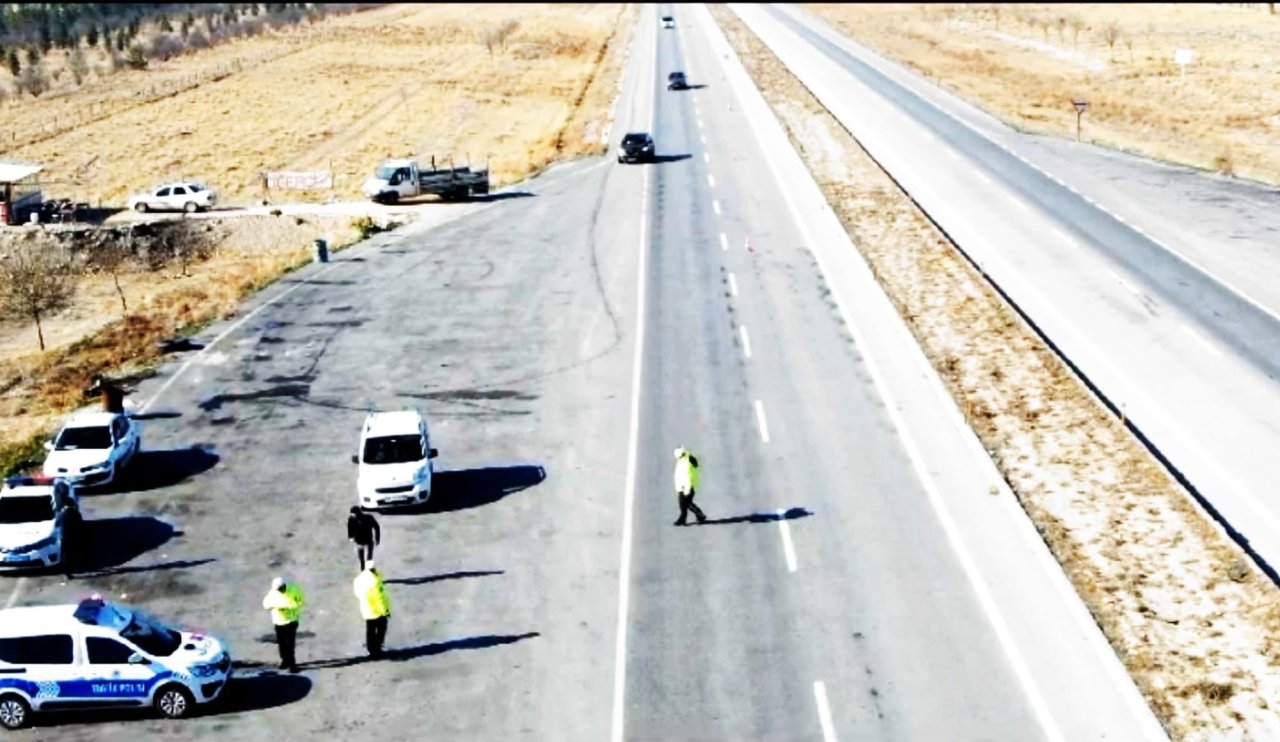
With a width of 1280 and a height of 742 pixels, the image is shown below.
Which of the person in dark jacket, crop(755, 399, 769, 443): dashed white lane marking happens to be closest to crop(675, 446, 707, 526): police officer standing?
crop(755, 399, 769, 443): dashed white lane marking

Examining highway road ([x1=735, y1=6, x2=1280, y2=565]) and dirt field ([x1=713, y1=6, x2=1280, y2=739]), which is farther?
highway road ([x1=735, y1=6, x2=1280, y2=565])

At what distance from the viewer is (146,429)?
35.9 meters

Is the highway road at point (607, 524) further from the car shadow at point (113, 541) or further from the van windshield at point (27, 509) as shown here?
the van windshield at point (27, 509)

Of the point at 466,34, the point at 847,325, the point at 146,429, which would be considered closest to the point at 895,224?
the point at 847,325

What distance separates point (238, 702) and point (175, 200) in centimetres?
4333

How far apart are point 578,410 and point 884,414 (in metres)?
7.02

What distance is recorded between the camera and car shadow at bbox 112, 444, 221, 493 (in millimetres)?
32188

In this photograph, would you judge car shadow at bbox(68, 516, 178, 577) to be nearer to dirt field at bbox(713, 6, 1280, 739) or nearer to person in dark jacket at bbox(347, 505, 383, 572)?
person in dark jacket at bbox(347, 505, 383, 572)

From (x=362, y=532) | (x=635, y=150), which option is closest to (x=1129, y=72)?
(x=635, y=150)

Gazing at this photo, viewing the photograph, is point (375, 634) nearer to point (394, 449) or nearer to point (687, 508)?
point (687, 508)

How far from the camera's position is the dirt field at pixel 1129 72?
221 feet

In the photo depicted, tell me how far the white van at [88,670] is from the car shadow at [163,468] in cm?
1007

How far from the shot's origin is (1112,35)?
10062 centimetres

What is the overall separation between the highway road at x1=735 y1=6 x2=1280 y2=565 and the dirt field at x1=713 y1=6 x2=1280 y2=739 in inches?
35.2
